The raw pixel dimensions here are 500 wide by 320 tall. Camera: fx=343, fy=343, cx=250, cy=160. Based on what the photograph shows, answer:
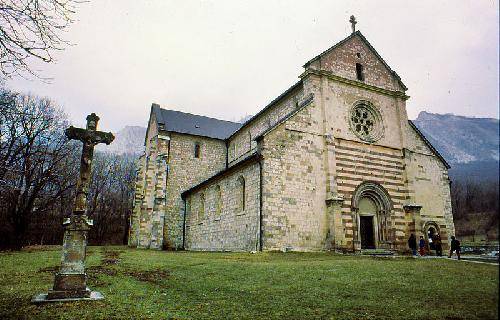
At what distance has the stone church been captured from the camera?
17.7 meters

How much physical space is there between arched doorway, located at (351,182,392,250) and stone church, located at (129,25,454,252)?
6 cm

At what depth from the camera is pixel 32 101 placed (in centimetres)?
2753

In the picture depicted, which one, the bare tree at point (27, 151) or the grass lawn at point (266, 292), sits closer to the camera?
the grass lawn at point (266, 292)

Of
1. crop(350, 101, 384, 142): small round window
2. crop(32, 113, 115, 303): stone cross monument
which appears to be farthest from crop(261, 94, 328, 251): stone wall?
crop(32, 113, 115, 303): stone cross monument

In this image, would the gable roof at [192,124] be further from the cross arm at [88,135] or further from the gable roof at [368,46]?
→ the cross arm at [88,135]

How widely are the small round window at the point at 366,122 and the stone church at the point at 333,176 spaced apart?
0.24 feet

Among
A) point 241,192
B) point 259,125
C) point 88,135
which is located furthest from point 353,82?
point 88,135

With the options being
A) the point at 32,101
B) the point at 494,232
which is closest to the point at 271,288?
the point at 494,232

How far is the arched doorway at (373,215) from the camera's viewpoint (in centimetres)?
1972

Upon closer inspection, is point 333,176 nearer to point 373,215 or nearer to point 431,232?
point 373,215

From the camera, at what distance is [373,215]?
65.7 ft

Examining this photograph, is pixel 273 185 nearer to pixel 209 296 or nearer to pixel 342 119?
pixel 342 119

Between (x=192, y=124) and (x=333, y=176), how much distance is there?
58.8 feet

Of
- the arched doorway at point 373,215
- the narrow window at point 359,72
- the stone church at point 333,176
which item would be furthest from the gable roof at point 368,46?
the arched doorway at point 373,215
